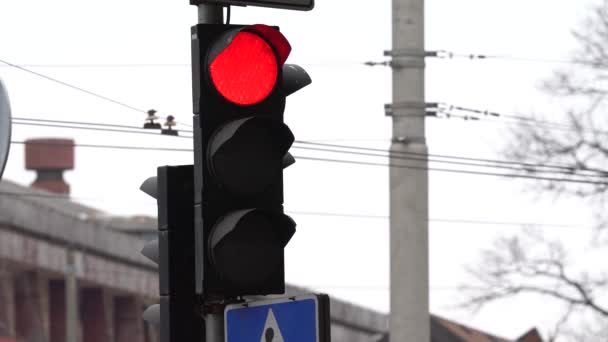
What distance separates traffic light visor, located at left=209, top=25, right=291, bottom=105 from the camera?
6168 millimetres

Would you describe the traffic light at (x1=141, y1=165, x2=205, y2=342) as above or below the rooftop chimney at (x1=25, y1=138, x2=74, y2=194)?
above

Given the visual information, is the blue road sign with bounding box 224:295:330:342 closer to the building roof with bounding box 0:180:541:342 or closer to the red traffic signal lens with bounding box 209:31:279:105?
the red traffic signal lens with bounding box 209:31:279:105

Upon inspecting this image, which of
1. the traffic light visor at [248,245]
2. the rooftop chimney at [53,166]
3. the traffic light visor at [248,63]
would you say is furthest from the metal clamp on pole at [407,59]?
the rooftop chimney at [53,166]

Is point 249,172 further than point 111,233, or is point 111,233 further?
point 111,233

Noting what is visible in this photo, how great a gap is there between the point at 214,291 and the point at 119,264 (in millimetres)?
41614

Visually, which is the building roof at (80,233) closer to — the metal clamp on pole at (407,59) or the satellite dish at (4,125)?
the metal clamp on pole at (407,59)

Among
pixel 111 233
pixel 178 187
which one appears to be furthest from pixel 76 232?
pixel 178 187

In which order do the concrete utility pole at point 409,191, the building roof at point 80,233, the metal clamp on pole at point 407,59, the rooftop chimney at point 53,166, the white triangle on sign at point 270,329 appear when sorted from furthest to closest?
1. the rooftop chimney at point 53,166
2. the building roof at point 80,233
3. the metal clamp on pole at point 407,59
4. the concrete utility pole at point 409,191
5. the white triangle on sign at point 270,329

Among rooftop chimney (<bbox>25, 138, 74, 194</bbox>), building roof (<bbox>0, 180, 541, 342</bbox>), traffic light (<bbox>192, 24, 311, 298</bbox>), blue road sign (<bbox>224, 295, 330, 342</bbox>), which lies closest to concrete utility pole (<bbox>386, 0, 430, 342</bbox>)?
blue road sign (<bbox>224, 295, 330, 342</bbox>)

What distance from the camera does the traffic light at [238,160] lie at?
6.14 metres

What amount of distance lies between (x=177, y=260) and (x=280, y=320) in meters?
0.50

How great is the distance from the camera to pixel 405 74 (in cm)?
1641

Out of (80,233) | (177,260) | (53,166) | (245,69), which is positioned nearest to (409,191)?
(177,260)

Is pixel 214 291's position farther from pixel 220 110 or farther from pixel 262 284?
pixel 220 110
